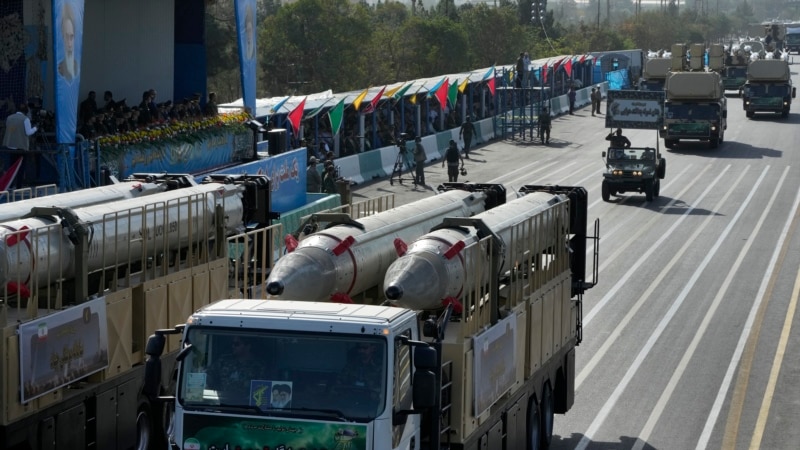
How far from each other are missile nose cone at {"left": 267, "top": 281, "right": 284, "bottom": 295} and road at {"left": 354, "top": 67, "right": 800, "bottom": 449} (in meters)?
6.98

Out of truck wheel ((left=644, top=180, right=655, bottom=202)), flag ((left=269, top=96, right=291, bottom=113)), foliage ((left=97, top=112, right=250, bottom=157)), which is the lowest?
truck wheel ((left=644, top=180, right=655, bottom=202))

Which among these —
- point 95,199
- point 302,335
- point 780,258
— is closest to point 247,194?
point 95,199

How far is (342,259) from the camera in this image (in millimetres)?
13086

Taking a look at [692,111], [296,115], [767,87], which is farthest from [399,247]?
[767,87]

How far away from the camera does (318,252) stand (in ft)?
42.5

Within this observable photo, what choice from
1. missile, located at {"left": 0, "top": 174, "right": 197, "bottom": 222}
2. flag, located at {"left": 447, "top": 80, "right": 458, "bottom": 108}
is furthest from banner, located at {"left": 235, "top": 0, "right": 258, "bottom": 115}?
flag, located at {"left": 447, "top": 80, "right": 458, "bottom": 108}

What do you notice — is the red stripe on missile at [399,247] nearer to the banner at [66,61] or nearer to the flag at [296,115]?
the banner at [66,61]

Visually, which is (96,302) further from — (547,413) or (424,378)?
(547,413)

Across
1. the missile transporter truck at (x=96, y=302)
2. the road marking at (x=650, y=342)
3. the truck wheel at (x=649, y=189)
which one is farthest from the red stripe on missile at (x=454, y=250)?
the truck wheel at (x=649, y=189)

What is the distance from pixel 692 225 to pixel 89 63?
17.7 m

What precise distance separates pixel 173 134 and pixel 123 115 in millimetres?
1862

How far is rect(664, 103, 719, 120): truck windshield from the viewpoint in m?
55.5

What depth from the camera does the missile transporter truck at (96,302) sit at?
527 inches

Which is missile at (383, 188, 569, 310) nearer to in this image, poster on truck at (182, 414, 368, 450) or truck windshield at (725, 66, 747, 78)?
poster on truck at (182, 414, 368, 450)
